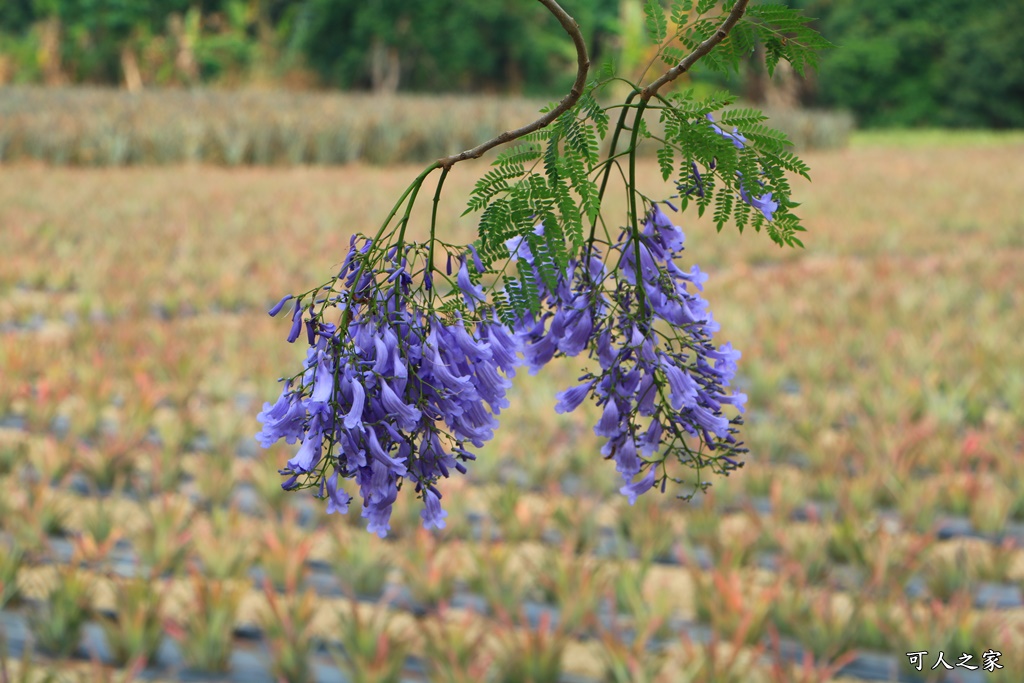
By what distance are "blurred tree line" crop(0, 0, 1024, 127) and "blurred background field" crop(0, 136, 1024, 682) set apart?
47.0 feet

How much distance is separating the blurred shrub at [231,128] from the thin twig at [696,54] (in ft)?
43.0

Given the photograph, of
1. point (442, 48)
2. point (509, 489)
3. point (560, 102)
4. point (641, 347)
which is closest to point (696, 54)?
point (560, 102)

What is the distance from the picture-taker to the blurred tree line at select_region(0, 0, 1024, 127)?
2141cm

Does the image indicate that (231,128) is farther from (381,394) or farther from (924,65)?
(924,65)

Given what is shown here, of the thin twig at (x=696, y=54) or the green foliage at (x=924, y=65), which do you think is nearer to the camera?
the thin twig at (x=696, y=54)

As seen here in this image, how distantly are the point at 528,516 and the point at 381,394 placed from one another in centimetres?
313

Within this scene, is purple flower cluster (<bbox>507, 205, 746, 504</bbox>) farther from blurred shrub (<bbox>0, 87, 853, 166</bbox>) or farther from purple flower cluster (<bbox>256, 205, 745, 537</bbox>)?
Answer: blurred shrub (<bbox>0, 87, 853, 166</bbox>)

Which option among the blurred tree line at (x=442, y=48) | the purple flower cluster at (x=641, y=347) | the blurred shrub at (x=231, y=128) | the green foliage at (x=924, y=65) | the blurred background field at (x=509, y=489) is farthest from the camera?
the green foliage at (x=924, y=65)

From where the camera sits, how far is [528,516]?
3.58 meters

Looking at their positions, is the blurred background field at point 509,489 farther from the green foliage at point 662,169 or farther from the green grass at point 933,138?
the green grass at point 933,138

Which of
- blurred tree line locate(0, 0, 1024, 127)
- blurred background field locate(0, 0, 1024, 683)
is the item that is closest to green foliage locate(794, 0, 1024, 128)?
blurred tree line locate(0, 0, 1024, 127)

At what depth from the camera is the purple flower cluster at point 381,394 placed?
509mm

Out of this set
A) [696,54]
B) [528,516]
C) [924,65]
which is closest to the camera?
[696,54]

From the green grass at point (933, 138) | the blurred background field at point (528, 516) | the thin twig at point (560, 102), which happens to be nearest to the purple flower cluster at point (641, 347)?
the thin twig at point (560, 102)
